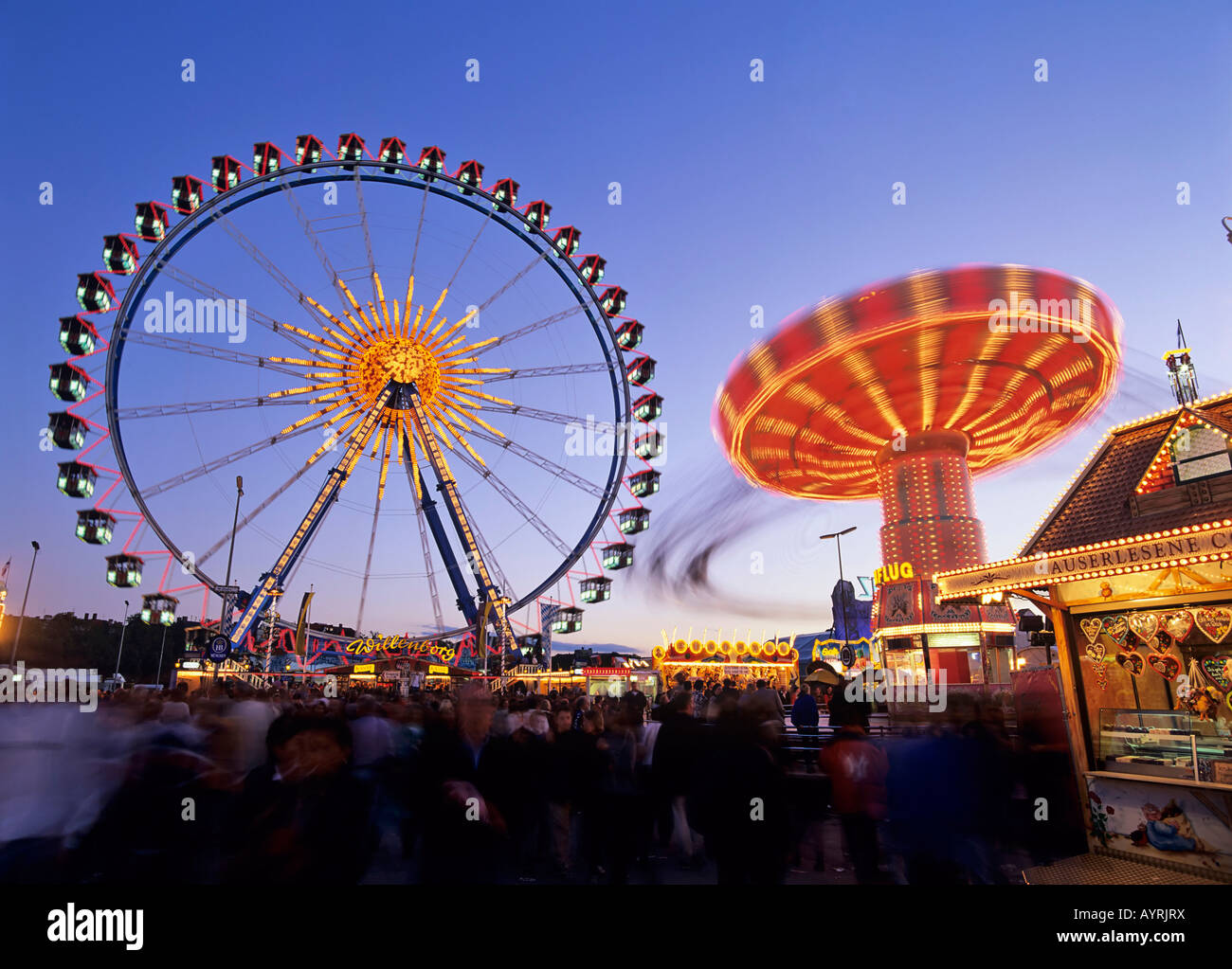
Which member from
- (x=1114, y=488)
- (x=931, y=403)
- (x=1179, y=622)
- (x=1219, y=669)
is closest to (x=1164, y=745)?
(x=1179, y=622)

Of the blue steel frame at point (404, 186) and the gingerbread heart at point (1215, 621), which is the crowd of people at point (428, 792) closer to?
the gingerbread heart at point (1215, 621)

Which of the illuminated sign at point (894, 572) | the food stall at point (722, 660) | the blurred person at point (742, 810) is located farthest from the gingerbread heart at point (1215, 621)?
the food stall at point (722, 660)

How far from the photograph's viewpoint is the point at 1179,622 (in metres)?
7.63

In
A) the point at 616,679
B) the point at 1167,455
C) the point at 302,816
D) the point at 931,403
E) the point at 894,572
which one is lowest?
the point at 616,679

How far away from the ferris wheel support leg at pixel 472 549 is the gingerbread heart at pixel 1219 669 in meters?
21.7

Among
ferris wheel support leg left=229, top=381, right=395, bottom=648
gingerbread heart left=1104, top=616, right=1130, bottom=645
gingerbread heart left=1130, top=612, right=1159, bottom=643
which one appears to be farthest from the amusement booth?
ferris wheel support leg left=229, top=381, right=395, bottom=648

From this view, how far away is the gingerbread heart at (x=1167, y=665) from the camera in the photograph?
829 centimetres

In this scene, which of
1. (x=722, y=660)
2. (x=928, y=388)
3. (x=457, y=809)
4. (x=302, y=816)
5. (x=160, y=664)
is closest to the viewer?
(x=302, y=816)

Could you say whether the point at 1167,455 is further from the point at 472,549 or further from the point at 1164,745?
the point at 472,549

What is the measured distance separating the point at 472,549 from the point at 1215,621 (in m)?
23.1

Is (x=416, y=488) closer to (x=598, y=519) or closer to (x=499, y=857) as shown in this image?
(x=598, y=519)
